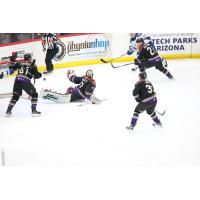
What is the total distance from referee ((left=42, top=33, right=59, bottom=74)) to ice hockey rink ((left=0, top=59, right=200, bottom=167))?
0.33 feet

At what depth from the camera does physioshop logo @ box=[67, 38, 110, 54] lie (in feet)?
22.0

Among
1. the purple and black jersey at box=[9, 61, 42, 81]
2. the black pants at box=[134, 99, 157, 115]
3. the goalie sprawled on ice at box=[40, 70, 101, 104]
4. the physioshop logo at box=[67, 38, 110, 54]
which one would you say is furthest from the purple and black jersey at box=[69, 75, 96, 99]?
the black pants at box=[134, 99, 157, 115]

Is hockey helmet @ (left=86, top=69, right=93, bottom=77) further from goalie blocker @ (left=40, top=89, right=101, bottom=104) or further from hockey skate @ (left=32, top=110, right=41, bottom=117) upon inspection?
hockey skate @ (left=32, top=110, right=41, bottom=117)

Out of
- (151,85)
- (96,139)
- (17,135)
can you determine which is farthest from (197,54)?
(17,135)

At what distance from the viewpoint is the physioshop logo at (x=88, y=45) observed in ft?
22.0

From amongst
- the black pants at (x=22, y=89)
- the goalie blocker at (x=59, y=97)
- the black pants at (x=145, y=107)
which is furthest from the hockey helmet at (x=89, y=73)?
the black pants at (x=145, y=107)

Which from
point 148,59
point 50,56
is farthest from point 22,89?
point 148,59

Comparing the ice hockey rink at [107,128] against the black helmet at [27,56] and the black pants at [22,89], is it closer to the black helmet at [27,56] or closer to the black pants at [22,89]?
the black pants at [22,89]

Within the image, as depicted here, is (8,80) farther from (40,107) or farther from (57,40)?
(57,40)

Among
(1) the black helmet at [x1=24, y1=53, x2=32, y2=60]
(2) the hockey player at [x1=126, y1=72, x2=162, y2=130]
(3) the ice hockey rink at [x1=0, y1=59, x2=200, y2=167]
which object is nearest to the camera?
(3) the ice hockey rink at [x1=0, y1=59, x2=200, y2=167]

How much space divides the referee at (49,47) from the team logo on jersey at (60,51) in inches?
1.7

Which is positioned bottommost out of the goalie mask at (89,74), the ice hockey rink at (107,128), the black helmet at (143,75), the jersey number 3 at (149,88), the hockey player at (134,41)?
the ice hockey rink at (107,128)

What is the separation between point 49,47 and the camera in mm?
6707

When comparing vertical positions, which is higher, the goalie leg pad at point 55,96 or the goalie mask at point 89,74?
the goalie mask at point 89,74
